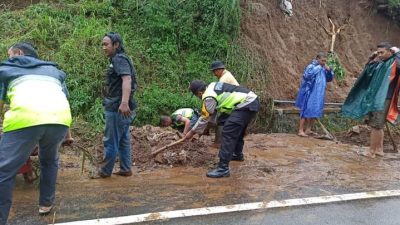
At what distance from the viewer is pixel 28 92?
3.65 meters

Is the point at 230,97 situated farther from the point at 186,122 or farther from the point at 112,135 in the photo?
the point at 186,122

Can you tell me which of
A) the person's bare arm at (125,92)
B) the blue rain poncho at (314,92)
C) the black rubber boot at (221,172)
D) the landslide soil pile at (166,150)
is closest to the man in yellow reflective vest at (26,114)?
the person's bare arm at (125,92)

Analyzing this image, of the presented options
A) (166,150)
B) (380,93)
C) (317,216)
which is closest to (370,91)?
(380,93)

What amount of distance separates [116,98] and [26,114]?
1.62 meters

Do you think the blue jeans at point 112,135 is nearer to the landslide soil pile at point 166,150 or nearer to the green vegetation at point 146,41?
the landslide soil pile at point 166,150

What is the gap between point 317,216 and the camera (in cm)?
447

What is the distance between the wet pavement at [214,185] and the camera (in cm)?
437

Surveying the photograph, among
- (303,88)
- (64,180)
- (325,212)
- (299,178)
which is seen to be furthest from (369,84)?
(64,180)

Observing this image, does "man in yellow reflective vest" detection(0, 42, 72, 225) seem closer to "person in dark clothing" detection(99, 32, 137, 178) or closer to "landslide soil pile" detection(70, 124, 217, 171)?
"person in dark clothing" detection(99, 32, 137, 178)

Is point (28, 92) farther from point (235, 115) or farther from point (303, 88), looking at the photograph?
point (303, 88)

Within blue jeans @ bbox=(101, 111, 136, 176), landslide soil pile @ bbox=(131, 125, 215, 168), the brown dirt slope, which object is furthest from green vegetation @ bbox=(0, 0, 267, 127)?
blue jeans @ bbox=(101, 111, 136, 176)

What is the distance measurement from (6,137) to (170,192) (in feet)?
6.26

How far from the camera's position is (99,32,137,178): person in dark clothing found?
16.4ft

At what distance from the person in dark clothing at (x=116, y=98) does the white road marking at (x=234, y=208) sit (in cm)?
128
